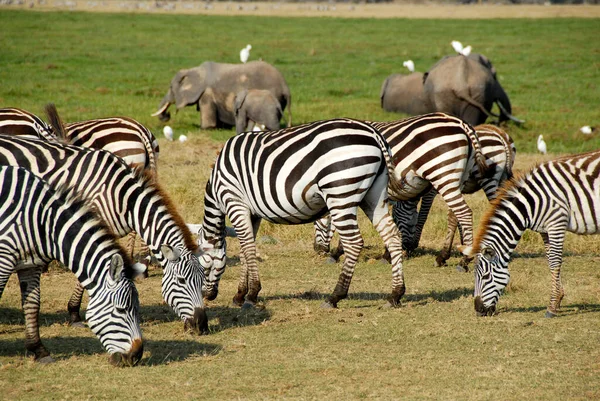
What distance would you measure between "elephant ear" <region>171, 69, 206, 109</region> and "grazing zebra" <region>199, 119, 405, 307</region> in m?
14.9

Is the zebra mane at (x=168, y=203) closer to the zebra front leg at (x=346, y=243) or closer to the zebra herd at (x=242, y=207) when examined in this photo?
the zebra herd at (x=242, y=207)

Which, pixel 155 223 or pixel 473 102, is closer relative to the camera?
pixel 155 223

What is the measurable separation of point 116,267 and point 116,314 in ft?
1.37

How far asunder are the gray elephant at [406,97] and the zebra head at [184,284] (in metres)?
17.8

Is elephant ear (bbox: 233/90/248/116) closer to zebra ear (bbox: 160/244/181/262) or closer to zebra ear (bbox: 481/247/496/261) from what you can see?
zebra ear (bbox: 481/247/496/261)

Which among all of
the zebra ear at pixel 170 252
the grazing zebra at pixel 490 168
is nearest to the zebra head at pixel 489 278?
the grazing zebra at pixel 490 168

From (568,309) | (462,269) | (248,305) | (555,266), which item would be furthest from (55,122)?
(568,309)

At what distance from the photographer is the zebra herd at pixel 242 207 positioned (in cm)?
748

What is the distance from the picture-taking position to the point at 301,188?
9398 millimetres

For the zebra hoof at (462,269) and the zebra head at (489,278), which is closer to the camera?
the zebra head at (489,278)

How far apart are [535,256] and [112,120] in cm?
666

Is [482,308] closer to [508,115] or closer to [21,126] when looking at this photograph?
[21,126]

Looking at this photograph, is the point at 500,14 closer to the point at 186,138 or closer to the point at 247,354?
the point at 186,138

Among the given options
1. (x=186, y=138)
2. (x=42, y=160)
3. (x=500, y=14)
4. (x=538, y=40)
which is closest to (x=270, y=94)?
(x=186, y=138)
